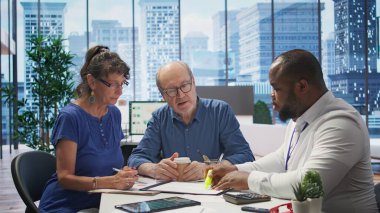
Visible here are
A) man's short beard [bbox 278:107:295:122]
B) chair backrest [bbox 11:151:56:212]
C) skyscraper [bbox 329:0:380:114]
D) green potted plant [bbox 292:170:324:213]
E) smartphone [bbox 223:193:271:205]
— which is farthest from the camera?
A: skyscraper [bbox 329:0:380:114]

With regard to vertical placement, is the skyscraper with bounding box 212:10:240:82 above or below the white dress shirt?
above

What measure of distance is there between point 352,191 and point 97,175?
1.23 m

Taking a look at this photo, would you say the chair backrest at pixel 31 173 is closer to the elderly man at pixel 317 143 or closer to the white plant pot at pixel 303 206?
the elderly man at pixel 317 143

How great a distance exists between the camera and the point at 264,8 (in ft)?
38.0

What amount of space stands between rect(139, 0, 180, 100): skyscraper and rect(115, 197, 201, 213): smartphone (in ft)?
31.8

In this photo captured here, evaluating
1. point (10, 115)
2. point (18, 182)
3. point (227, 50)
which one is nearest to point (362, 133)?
point (18, 182)

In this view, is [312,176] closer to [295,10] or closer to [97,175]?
[97,175]

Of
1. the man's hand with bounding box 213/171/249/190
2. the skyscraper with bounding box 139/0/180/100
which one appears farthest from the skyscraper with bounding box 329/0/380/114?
the man's hand with bounding box 213/171/249/190

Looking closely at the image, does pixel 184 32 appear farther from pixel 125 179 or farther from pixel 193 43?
pixel 125 179

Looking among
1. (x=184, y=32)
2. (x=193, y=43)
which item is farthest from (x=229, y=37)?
(x=184, y=32)

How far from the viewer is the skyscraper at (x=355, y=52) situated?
1010 cm

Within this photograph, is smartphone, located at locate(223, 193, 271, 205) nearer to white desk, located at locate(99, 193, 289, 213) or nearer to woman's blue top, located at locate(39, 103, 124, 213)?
white desk, located at locate(99, 193, 289, 213)

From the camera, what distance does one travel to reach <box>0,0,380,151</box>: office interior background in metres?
11.1

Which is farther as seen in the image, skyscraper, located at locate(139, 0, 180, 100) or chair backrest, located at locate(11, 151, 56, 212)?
skyscraper, located at locate(139, 0, 180, 100)
